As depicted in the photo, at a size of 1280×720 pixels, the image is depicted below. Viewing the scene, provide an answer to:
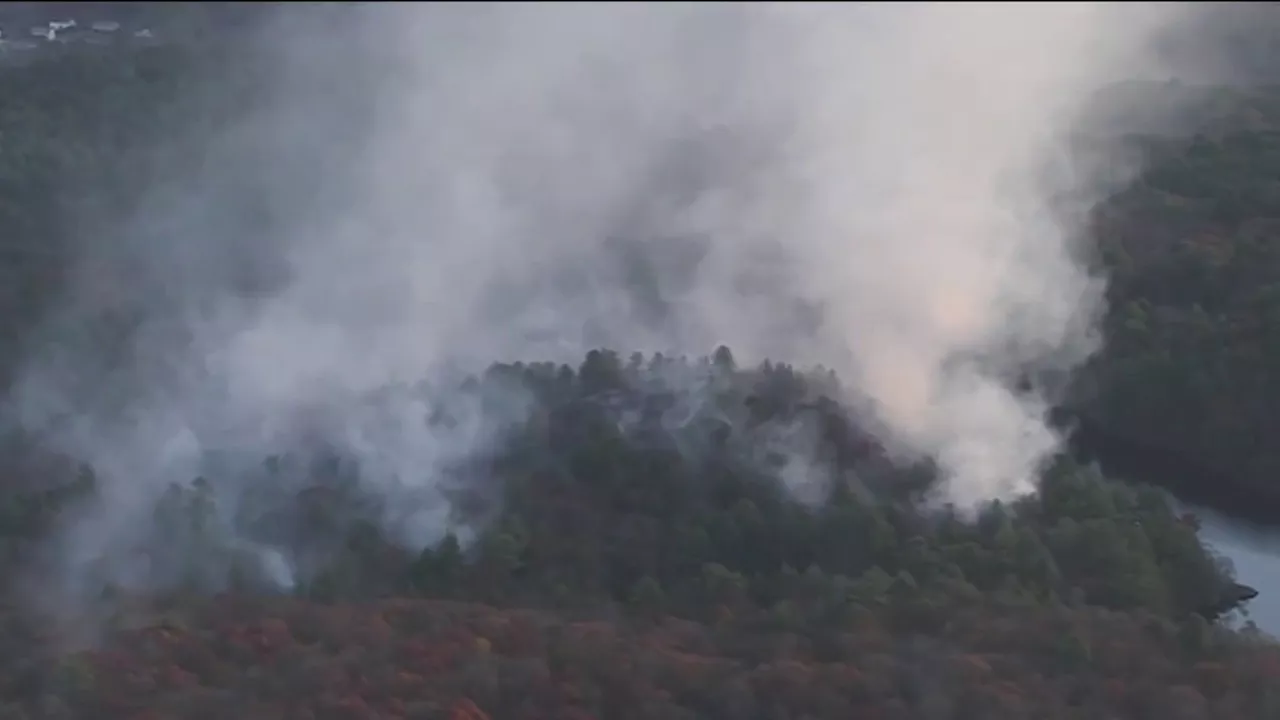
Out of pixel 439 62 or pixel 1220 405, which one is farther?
pixel 439 62

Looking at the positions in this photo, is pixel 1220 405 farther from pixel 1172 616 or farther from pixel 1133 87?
pixel 1133 87

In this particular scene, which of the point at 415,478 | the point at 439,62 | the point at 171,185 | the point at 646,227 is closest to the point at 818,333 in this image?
the point at 646,227

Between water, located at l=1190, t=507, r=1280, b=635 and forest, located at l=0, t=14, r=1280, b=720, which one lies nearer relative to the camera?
forest, located at l=0, t=14, r=1280, b=720

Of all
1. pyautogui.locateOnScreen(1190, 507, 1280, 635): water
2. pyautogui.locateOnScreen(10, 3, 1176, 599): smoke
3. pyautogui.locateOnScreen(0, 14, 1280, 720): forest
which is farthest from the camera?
pyautogui.locateOnScreen(10, 3, 1176, 599): smoke

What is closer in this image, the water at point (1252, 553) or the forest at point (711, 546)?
the forest at point (711, 546)

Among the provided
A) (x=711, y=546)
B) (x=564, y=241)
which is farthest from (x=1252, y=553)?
(x=564, y=241)
